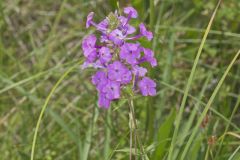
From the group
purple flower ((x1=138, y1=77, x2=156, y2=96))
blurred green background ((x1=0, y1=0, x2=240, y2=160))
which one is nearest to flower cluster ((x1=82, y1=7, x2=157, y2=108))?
purple flower ((x1=138, y1=77, x2=156, y2=96))

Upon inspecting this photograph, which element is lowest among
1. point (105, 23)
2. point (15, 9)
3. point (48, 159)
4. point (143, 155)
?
point (48, 159)

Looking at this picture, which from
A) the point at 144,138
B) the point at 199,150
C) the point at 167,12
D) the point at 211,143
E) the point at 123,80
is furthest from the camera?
the point at 167,12

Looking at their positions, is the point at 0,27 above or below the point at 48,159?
above

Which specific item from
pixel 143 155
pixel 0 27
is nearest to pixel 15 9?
pixel 0 27

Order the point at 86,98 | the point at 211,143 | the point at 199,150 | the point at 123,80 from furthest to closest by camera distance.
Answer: the point at 86,98 → the point at 199,150 → the point at 211,143 → the point at 123,80

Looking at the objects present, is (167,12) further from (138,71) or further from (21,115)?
(138,71)

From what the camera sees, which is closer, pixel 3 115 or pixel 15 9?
pixel 3 115

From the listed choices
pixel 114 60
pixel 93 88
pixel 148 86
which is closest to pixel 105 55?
pixel 114 60

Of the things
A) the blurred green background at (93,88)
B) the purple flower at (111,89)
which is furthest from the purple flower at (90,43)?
the blurred green background at (93,88)

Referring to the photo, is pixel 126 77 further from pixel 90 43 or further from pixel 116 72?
pixel 90 43

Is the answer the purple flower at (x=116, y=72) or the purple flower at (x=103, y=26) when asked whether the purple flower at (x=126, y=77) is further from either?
the purple flower at (x=103, y=26)
